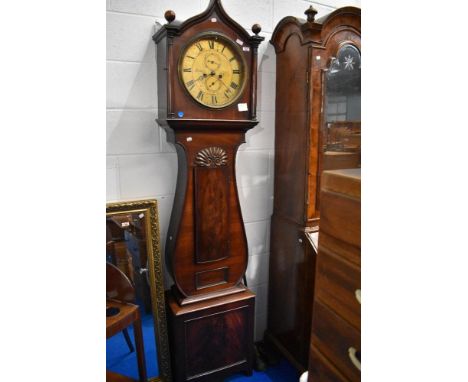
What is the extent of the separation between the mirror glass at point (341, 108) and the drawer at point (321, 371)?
111 centimetres

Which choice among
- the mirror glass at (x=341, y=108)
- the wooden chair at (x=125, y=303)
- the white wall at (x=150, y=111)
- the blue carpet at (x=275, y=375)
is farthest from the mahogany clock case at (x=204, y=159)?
the blue carpet at (x=275, y=375)

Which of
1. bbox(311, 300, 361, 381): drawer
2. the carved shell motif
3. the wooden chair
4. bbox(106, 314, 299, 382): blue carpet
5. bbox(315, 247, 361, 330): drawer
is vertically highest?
the carved shell motif

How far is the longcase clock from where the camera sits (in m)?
1.54

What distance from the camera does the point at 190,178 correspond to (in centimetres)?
162

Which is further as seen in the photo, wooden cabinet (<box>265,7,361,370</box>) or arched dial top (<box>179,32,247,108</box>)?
wooden cabinet (<box>265,7,361,370</box>)

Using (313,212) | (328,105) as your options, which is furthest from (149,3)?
(313,212)

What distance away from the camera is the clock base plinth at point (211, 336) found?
169 centimetres

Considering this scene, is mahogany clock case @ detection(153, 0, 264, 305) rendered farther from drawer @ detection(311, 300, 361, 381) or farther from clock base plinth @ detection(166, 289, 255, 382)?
drawer @ detection(311, 300, 361, 381)

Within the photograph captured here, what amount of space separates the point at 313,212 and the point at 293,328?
696 mm

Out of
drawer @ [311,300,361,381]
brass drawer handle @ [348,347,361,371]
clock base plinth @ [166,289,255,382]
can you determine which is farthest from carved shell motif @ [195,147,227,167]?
brass drawer handle @ [348,347,361,371]

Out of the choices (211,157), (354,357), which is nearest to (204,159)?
(211,157)

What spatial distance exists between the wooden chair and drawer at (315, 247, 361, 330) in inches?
45.3

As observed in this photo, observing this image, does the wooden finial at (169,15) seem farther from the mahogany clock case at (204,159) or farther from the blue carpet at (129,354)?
the blue carpet at (129,354)
